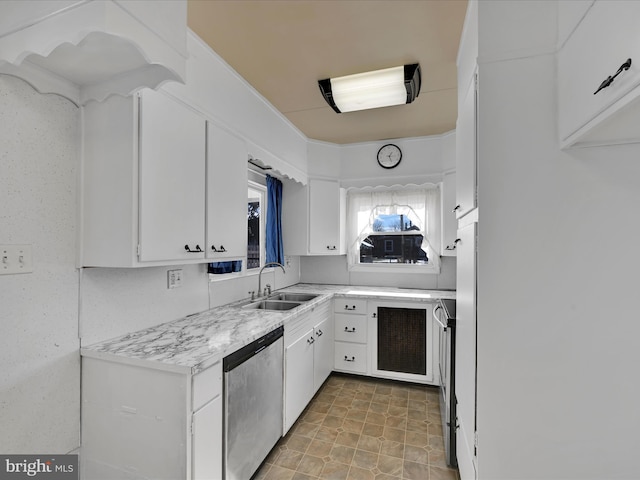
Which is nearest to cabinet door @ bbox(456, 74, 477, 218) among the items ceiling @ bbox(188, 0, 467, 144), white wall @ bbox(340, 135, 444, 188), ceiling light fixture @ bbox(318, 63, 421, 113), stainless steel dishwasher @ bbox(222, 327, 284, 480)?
ceiling @ bbox(188, 0, 467, 144)

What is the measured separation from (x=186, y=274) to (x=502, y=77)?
212cm

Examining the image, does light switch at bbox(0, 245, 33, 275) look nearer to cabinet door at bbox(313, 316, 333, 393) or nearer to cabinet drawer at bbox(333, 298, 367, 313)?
cabinet door at bbox(313, 316, 333, 393)

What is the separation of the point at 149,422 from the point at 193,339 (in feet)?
1.36

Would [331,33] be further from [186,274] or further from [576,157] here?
[186,274]

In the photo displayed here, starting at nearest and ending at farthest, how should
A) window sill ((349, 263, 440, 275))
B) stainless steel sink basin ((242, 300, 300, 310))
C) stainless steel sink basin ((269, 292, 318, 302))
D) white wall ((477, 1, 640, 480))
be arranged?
white wall ((477, 1, 640, 480)) < stainless steel sink basin ((242, 300, 300, 310)) < stainless steel sink basin ((269, 292, 318, 302)) < window sill ((349, 263, 440, 275))

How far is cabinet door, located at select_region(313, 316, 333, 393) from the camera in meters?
2.88

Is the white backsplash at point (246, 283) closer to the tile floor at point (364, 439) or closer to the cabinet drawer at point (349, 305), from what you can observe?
the cabinet drawer at point (349, 305)

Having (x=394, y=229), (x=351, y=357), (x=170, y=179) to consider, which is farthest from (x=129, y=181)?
(x=394, y=229)

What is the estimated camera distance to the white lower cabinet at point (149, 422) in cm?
136

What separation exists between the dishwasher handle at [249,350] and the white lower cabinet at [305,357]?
19 centimetres

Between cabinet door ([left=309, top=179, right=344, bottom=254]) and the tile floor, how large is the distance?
152 centimetres

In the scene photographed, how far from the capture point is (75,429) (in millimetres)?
1491

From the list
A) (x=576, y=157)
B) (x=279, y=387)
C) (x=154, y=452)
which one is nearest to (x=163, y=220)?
(x=154, y=452)

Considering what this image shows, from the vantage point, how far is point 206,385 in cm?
146
